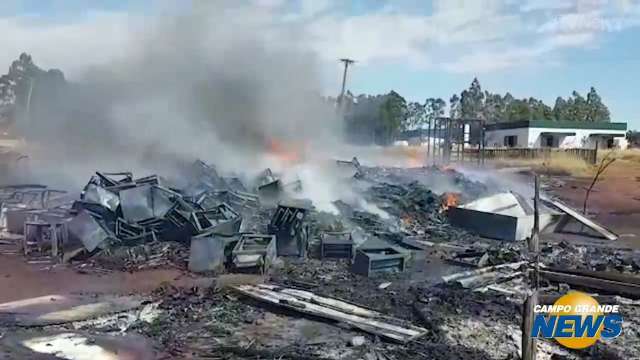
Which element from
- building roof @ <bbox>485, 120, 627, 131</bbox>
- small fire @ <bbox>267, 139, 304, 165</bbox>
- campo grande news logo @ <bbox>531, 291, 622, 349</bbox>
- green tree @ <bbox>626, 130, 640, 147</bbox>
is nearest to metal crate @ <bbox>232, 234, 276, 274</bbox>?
campo grande news logo @ <bbox>531, 291, 622, 349</bbox>

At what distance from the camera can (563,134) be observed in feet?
175

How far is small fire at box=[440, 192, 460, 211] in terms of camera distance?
60.3 ft

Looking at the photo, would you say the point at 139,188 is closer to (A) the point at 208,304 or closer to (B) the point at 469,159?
(A) the point at 208,304

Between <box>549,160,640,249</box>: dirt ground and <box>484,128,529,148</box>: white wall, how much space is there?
15.7 meters

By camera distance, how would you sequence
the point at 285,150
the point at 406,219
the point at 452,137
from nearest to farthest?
the point at 406,219 → the point at 285,150 → the point at 452,137

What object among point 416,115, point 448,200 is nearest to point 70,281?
point 448,200

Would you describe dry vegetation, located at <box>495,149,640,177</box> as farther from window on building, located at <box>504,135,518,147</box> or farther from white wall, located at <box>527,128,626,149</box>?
window on building, located at <box>504,135,518,147</box>

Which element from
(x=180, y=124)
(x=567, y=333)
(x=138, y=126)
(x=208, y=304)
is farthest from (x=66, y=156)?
(x=567, y=333)

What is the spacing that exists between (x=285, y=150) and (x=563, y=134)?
32938 mm

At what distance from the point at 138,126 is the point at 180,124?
2202 mm

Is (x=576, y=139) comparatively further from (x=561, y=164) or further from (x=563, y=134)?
(x=561, y=164)

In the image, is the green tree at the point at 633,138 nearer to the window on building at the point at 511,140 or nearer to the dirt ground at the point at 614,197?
the window on building at the point at 511,140

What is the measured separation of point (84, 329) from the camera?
25.0ft

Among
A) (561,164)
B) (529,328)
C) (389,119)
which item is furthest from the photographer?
(389,119)
